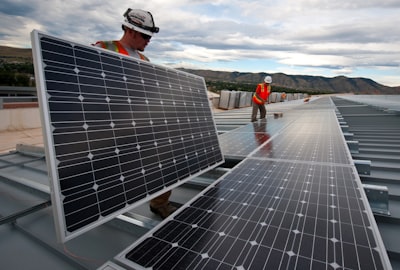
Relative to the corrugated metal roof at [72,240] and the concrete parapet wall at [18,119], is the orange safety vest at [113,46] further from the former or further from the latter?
the concrete parapet wall at [18,119]

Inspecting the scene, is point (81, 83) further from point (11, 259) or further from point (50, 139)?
point (11, 259)

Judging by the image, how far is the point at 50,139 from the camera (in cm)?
186

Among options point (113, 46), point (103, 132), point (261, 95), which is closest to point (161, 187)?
point (103, 132)

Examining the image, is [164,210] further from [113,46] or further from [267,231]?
[113,46]

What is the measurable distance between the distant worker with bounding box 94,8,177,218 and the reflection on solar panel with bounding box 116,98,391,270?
0.77 meters

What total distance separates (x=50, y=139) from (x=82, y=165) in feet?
1.10

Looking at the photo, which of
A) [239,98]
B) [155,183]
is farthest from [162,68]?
[239,98]

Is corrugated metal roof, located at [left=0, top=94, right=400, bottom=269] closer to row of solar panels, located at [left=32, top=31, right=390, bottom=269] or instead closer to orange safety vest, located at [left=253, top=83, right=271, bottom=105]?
row of solar panels, located at [left=32, top=31, right=390, bottom=269]

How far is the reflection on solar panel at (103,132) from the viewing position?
193 cm

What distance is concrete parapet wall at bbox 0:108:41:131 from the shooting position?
15898 millimetres

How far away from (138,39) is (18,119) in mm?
16992

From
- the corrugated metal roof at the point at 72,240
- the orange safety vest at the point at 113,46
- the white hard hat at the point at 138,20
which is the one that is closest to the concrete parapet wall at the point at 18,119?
the corrugated metal roof at the point at 72,240

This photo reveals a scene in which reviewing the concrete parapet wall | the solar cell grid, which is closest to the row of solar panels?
the solar cell grid

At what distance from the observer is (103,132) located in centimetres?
233
